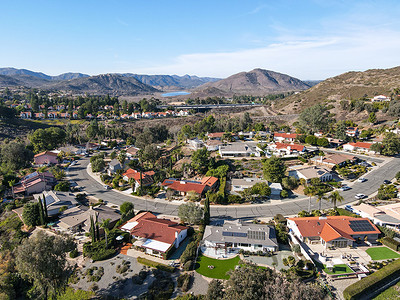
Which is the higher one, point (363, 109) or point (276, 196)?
point (363, 109)

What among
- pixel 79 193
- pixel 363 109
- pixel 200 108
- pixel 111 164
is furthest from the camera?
pixel 200 108

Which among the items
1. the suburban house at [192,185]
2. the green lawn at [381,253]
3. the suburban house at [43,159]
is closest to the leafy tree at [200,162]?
the suburban house at [192,185]

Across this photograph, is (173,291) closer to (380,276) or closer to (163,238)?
(163,238)

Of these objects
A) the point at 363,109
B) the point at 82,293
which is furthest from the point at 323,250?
the point at 363,109

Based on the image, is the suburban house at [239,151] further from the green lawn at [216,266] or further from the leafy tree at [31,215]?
the leafy tree at [31,215]

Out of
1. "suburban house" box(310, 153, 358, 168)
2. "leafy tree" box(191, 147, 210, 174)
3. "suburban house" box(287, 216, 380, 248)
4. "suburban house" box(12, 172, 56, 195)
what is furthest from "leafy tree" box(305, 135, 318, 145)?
"suburban house" box(12, 172, 56, 195)

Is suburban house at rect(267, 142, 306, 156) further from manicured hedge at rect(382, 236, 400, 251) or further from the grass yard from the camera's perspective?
the grass yard

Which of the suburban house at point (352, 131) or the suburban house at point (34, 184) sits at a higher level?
the suburban house at point (352, 131)
